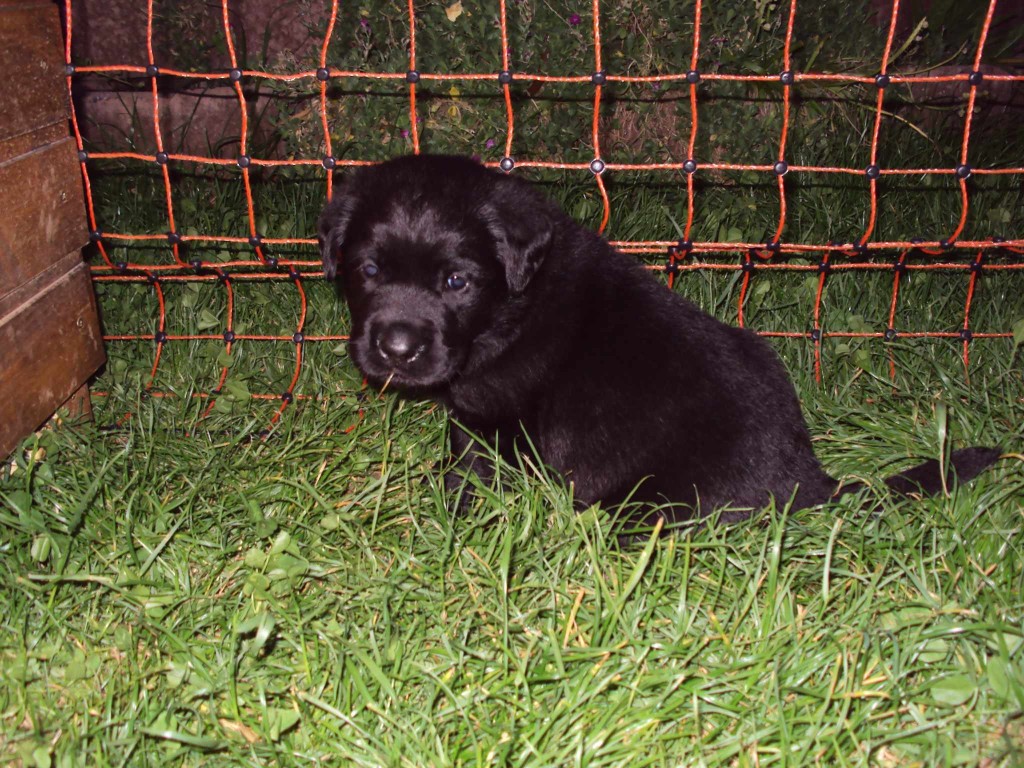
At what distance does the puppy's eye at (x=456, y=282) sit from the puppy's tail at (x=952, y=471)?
1.26m

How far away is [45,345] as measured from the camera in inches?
107

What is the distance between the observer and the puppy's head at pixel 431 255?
2348 mm

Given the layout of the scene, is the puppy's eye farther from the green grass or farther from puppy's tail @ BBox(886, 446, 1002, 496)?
puppy's tail @ BBox(886, 446, 1002, 496)

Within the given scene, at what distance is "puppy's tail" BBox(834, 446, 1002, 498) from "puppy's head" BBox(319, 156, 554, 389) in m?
1.13

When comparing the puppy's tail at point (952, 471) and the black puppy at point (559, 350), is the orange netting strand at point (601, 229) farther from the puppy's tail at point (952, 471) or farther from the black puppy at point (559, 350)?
the puppy's tail at point (952, 471)

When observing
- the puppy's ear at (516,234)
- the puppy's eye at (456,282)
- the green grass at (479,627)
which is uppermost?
the puppy's ear at (516,234)

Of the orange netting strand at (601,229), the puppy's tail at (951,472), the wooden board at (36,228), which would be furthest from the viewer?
the orange netting strand at (601,229)

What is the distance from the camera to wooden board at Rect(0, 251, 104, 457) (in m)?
2.54

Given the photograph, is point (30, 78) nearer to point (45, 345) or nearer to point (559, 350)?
point (45, 345)

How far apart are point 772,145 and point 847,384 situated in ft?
5.67

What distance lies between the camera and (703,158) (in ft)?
14.8

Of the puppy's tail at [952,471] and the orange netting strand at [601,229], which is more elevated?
the orange netting strand at [601,229]

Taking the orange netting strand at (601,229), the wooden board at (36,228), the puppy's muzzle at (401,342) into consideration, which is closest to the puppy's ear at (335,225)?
the puppy's muzzle at (401,342)

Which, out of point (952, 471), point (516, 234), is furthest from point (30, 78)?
point (952, 471)
